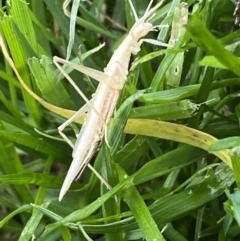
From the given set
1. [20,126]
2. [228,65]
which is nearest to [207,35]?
[228,65]

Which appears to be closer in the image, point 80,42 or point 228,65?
point 228,65

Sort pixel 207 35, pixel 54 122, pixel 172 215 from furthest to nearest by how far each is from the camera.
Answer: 1. pixel 54 122
2. pixel 172 215
3. pixel 207 35

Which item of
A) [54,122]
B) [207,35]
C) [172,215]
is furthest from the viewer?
[54,122]

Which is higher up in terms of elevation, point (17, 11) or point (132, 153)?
point (17, 11)

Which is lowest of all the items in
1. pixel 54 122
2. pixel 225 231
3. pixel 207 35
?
pixel 225 231

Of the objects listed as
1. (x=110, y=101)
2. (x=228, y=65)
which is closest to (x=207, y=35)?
(x=228, y=65)

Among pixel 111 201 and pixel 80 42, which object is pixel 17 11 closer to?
pixel 80 42
